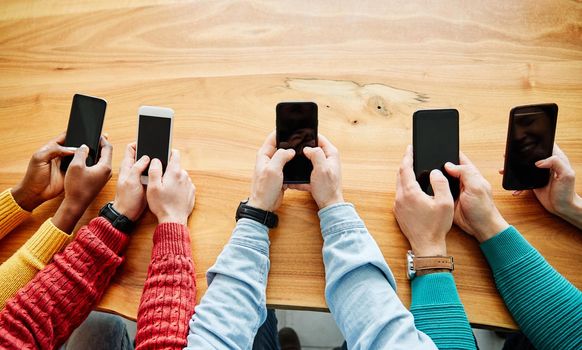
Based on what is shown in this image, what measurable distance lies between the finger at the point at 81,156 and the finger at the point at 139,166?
0.09m

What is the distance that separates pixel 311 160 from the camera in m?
0.67

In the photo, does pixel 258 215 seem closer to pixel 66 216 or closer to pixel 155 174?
pixel 155 174

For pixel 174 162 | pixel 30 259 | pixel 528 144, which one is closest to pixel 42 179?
pixel 30 259

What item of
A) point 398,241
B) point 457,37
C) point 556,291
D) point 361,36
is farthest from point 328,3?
point 556,291

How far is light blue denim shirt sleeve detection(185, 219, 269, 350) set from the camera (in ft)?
1.87

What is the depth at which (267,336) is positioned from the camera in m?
0.83

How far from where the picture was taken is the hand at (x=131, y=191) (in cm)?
68

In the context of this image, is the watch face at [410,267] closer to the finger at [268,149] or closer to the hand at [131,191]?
the finger at [268,149]

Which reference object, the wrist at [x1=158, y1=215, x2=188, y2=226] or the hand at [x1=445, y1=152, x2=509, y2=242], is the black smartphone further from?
the wrist at [x1=158, y1=215, x2=188, y2=226]

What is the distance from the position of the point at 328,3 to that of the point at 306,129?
0.33m

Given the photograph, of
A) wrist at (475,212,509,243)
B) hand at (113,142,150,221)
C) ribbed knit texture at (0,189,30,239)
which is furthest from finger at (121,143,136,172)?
wrist at (475,212,509,243)

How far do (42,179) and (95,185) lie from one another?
0.36 feet

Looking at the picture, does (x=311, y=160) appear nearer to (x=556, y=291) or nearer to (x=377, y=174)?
(x=377, y=174)

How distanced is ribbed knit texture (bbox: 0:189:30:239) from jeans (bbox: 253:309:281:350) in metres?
0.52
